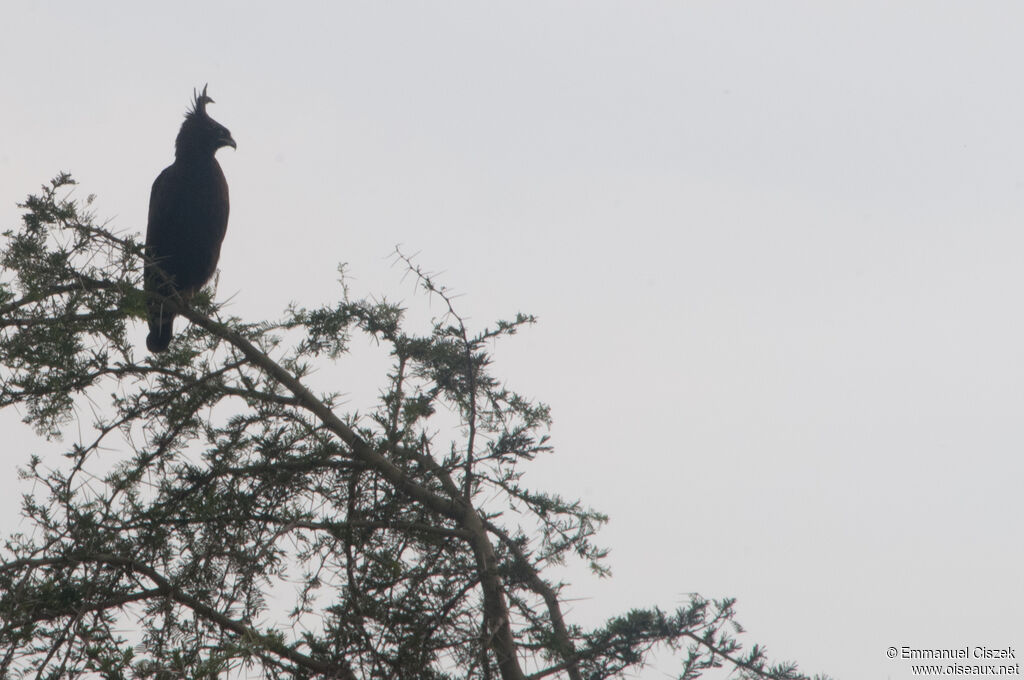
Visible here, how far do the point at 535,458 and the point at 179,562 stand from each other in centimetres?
128

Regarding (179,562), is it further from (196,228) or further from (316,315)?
(196,228)

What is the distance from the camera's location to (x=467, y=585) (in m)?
3.37

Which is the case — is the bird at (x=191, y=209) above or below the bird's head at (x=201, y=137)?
below

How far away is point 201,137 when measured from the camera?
21.2ft

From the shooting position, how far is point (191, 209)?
616 centimetres

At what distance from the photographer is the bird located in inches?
242

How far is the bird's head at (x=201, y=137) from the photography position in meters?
6.42

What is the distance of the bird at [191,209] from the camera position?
20.2 ft

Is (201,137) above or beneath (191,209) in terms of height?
above

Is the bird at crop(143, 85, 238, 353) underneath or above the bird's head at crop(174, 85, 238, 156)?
underneath

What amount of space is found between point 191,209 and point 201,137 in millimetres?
571

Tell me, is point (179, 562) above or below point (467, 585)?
above

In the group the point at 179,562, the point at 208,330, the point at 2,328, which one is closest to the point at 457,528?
the point at 179,562

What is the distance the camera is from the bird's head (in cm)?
642
